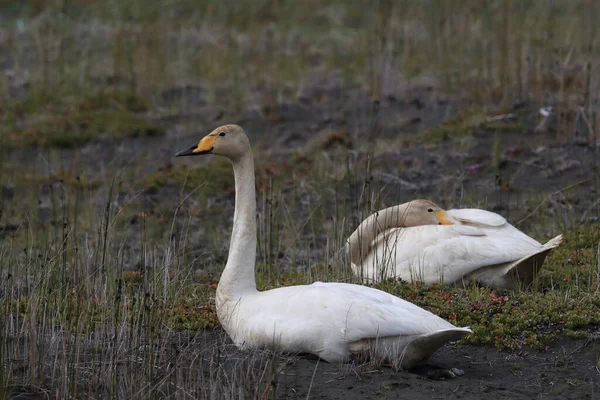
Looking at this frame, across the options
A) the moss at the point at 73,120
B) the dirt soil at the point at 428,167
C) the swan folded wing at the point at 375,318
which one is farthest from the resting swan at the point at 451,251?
the moss at the point at 73,120

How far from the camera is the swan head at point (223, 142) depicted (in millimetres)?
7480

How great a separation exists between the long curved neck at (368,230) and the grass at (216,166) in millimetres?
122

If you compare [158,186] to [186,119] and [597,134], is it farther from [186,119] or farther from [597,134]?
[597,134]

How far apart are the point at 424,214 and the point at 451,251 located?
0.79 m

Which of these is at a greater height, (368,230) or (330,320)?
(368,230)

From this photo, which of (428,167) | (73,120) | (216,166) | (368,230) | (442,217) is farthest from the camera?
(73,120)

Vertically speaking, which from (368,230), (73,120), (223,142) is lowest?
(368,230)

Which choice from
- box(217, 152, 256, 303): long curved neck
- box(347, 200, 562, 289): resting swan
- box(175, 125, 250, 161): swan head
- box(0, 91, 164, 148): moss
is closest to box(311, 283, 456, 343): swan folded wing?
box(217, 152, 256, 303): long curved neck

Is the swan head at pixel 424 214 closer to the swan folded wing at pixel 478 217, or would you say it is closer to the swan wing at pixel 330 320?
the swan folded wing at pixel 478 217

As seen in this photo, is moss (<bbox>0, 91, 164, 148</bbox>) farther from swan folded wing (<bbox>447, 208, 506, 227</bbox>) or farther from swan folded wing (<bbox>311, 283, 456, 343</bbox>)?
swan folded wing (<bbox>311, 283, 456, 343</bbox>)

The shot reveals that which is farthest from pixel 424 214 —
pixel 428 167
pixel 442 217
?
pixel 428 167

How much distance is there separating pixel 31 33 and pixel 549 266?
13.4 m

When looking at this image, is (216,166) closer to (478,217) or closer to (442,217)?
(442,217)

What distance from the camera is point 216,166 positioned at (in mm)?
14164
